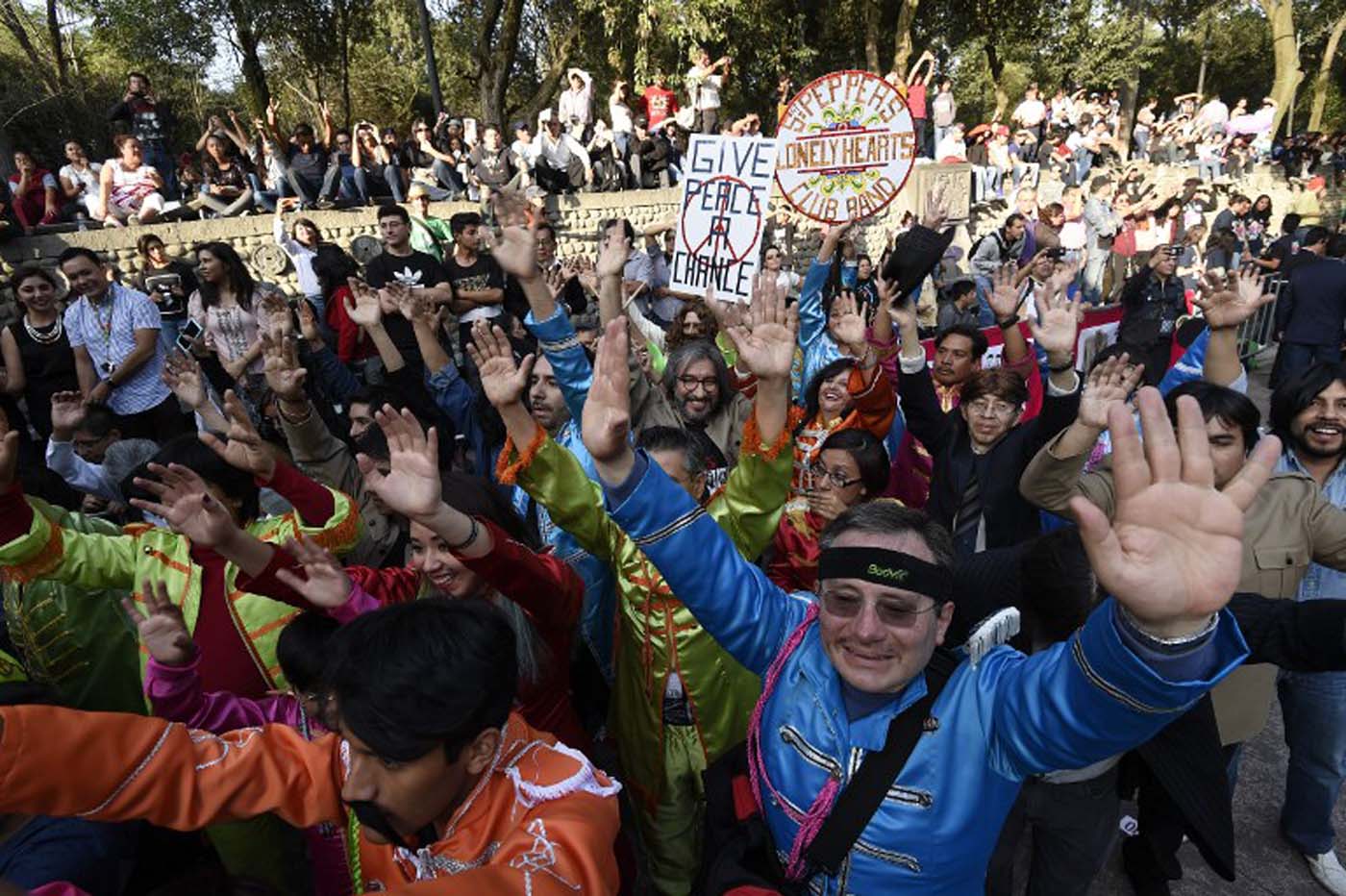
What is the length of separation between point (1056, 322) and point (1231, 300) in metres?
0.81

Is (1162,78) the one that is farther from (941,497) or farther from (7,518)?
(7,518)

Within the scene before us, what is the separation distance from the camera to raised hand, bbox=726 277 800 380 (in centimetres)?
194

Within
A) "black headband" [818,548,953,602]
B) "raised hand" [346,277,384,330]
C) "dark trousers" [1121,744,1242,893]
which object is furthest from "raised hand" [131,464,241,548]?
"dark trousers" [1121,744,1242,893]

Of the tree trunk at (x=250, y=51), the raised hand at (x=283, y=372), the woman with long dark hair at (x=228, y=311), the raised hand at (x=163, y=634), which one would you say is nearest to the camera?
the raised hand at (x=163, y=634)

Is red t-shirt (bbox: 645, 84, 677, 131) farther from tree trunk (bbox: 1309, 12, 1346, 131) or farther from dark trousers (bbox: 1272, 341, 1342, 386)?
tree trunk (bbox: 1309, 12, 1346, 131)

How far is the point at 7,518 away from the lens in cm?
209

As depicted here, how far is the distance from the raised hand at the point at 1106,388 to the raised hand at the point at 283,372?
283cm

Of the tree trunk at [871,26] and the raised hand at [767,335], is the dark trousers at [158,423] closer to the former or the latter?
the raised hand at [767,335]

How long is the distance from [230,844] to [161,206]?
9748 millimetres

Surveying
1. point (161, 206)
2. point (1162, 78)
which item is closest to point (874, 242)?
point (161, 206)

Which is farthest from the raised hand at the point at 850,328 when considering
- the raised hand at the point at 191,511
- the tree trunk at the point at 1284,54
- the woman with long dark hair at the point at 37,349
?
the tree trunk at the point at 1284,54

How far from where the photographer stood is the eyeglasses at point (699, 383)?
367 cm

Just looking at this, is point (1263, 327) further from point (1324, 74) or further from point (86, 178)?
point (1324, 74)

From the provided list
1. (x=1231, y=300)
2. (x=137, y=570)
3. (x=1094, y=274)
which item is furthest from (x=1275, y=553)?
(x=1094, y=274)
